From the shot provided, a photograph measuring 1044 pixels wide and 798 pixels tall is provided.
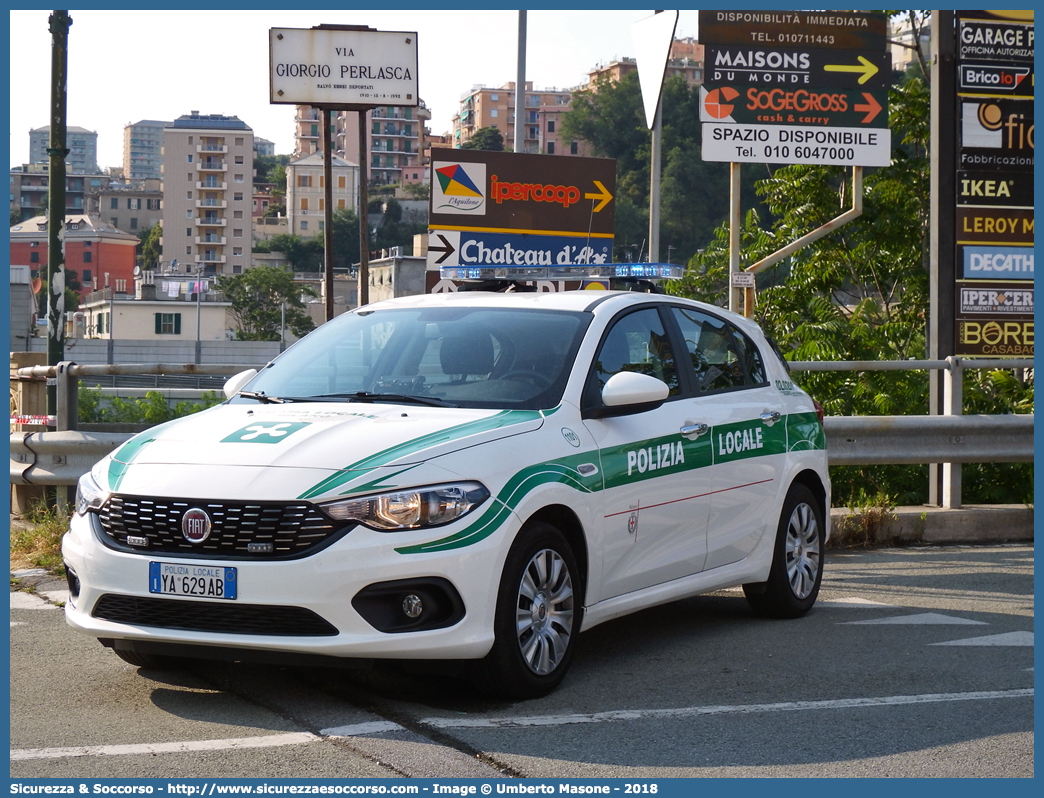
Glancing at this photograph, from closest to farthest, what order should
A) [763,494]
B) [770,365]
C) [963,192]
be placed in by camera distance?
[763,494], [770,365], [963,192]

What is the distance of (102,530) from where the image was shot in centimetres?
553

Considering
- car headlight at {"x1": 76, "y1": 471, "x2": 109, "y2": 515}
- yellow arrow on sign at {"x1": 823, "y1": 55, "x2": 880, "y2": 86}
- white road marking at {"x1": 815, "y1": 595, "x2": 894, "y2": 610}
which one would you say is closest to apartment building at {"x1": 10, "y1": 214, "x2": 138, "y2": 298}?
yellow arrow on sign at {"x1": 823, "y1": 55, "x2": 880, "y2": 86}

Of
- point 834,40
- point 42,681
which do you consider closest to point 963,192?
point 834,40

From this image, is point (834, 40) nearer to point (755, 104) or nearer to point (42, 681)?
point (755, 104)

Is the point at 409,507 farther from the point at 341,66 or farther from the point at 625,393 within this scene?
the point at 341,66

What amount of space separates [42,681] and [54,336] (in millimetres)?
8433

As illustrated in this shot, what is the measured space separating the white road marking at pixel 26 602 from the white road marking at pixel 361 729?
3.05 m

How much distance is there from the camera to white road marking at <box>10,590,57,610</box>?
7578 millimetres

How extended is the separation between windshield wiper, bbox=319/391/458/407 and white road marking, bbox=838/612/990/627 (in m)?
2.79

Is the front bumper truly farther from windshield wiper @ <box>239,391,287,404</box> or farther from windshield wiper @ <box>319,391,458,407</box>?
windshield wiper @ <box>239,391,287,404</box>

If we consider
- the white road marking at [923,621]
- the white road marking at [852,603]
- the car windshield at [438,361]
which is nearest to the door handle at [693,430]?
the car windshield at [438,361]

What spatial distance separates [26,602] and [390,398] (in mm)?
2856

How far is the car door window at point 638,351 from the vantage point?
6512mm

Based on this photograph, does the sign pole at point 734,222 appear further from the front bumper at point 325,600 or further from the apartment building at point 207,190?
the apartment building at point 207,190
